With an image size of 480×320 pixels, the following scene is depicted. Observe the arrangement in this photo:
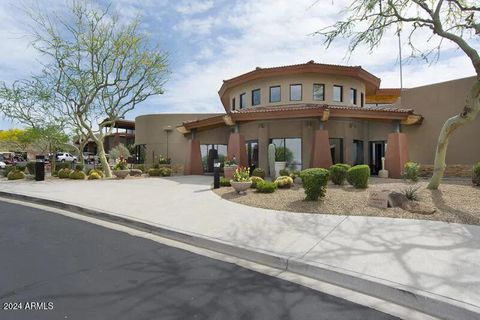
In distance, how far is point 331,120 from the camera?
1842 centimetres

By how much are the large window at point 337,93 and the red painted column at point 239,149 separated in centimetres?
672

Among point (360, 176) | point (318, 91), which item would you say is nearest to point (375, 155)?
point (318, 91)

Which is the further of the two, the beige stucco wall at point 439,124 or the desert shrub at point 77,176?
the desert shrub at point 77,176

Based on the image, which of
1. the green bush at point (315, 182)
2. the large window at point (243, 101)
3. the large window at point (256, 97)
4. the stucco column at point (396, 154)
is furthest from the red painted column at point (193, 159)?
the green bush at point (315, 182)

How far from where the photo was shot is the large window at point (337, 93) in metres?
19.8

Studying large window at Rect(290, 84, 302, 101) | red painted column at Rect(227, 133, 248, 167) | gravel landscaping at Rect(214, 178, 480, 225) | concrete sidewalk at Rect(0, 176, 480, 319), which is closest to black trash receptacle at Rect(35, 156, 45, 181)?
concrete sidewalk at Rect(0, 176, 480, 319)

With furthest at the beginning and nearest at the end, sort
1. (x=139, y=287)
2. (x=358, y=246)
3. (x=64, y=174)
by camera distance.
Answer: (x=64, y=174)
(x=358, y=246)
(x=139, y=287)

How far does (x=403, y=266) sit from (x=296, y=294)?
71.4 inches

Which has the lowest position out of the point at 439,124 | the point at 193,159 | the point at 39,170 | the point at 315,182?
the point at 315,182

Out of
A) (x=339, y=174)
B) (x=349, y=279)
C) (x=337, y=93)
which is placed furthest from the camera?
(x=337, y=93)

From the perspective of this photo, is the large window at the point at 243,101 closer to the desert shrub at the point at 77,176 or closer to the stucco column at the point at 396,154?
the stucco column at the point at 396,154

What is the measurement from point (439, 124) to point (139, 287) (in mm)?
19174

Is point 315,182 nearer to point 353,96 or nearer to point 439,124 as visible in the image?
point 439,124

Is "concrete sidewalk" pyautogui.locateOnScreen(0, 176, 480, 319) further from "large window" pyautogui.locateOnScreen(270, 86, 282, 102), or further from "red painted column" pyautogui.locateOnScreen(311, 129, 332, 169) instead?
"large window" pyautogui.locateOnScreen(270, 86, 282, 102)
